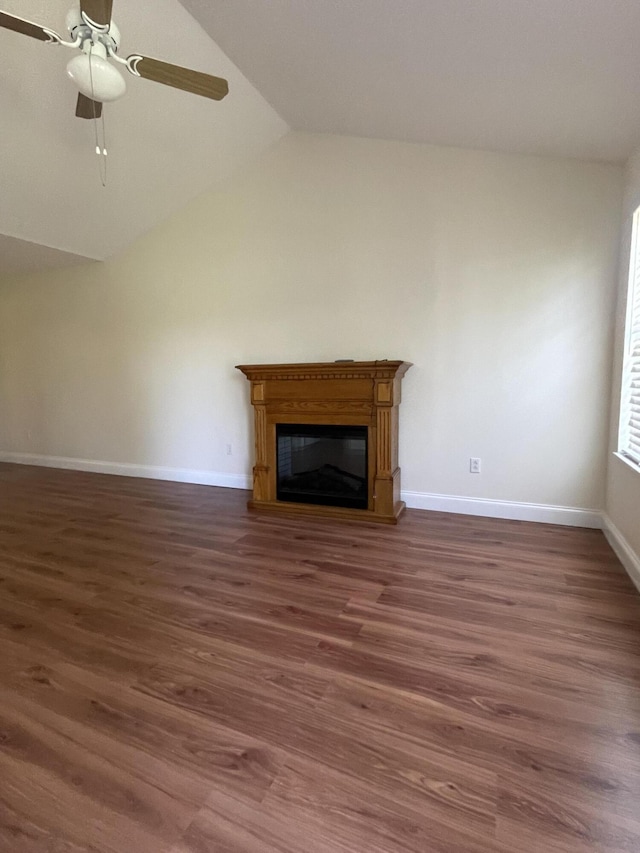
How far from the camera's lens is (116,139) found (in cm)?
312

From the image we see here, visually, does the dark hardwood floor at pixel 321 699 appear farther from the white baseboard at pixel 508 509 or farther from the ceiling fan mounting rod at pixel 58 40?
the ceiling fan mounting rod at pixel 58 40

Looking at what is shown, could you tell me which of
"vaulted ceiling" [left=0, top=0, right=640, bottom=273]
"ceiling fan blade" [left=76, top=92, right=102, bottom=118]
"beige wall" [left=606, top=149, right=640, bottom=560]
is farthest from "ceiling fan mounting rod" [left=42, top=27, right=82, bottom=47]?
"beige wall" [left=606, top=149, right=640, bottom=560]

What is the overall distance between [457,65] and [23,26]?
1.94 m

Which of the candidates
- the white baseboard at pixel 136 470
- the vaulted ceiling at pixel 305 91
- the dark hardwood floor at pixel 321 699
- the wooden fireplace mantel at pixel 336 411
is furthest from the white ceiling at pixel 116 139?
the dark hardwood floor at pixel 321 699

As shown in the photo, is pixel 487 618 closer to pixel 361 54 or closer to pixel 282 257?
pixel 361 54

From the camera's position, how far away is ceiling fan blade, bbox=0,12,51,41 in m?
1.64

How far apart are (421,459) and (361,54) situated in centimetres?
261

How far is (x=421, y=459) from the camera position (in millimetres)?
3438

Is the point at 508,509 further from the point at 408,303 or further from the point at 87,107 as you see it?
the point at 87,107

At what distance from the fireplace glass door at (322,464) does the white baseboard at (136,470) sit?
0.71m

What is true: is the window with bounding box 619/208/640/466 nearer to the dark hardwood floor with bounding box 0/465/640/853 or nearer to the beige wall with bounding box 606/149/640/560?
the beige wall with bounding box 606/149/640/560

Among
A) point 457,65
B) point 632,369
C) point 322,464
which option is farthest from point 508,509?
point 457,65

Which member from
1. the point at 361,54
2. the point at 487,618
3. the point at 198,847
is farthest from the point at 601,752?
the point at 361,54

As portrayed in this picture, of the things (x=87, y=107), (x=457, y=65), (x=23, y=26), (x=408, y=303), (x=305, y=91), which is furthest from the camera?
(x=408, y=303)
